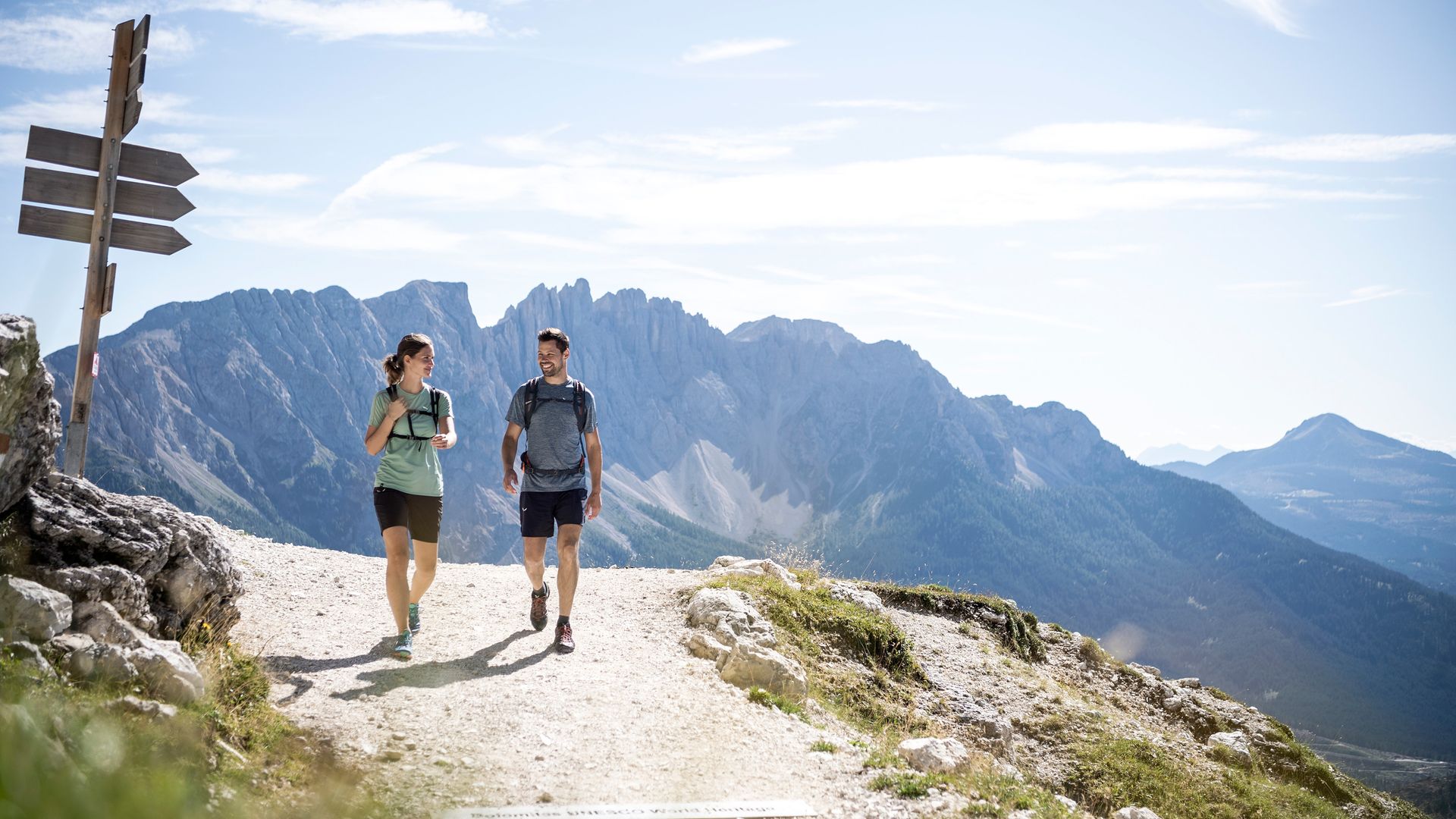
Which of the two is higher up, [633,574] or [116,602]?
[116,602]

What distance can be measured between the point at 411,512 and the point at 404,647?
4.97 feet

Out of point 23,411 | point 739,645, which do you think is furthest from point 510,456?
point 23,411

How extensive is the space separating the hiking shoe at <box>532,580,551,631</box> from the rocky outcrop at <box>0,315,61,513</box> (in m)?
5.66

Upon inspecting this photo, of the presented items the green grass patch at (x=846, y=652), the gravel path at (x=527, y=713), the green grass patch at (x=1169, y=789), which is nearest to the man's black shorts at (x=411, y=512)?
the gravel path at (x=527, y=713)

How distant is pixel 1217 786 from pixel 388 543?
1101 centimetres

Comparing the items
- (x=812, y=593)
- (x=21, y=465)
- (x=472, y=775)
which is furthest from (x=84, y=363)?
(x=812, y=593)

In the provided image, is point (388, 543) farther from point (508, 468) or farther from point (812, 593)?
point (812, 593)

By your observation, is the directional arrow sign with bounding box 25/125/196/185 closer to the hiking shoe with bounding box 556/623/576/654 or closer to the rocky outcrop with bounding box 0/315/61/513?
the rocky outcrop with bounding box 0/315/61/513

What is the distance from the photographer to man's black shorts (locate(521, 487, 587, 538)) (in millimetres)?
11367

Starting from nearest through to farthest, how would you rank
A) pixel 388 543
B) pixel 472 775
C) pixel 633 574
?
pixel 472 775
pixel 388 543
pixel 633 574

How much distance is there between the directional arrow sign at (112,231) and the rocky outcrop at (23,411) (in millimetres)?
4304

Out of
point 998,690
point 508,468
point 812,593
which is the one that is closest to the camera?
point 508,468

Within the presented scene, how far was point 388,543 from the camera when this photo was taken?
10.2 metres

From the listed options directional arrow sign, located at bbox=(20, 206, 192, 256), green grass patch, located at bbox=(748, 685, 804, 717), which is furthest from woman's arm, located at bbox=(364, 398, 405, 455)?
green grass patch, located at bbox=(748, 685, 804, 717)
